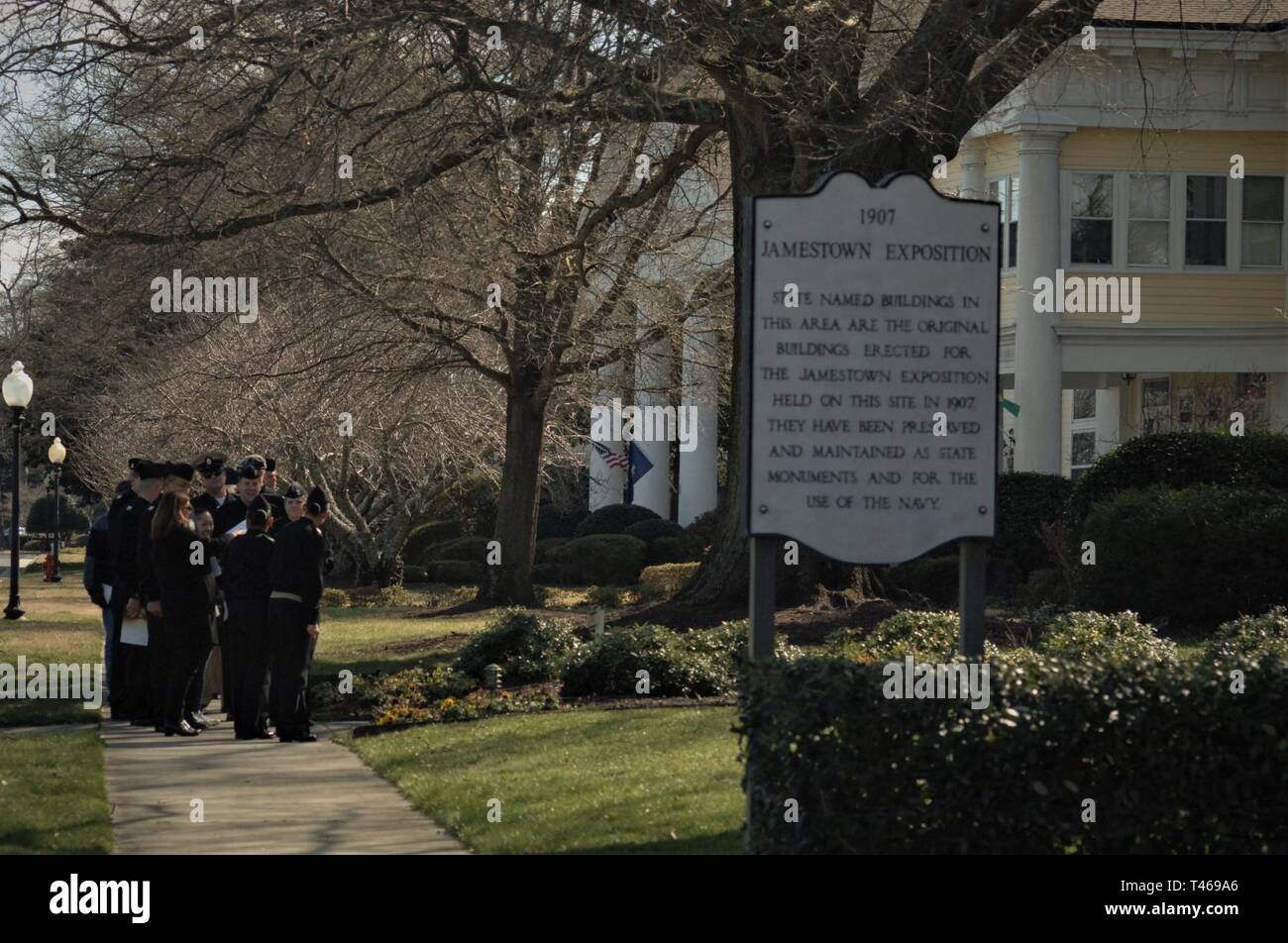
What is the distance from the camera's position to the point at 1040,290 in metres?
26.0

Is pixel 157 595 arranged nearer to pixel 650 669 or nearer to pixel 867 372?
pixel 650 669

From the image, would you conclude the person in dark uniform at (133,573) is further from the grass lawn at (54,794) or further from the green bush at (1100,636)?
the green bush at (1100,636)

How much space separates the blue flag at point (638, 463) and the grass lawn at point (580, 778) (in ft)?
92.4

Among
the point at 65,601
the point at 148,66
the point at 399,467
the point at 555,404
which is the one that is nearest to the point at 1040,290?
the point at 555,404

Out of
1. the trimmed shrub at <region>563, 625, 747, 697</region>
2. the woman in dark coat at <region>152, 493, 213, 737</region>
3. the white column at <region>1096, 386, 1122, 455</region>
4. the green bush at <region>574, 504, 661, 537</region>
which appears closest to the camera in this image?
the woman in dark coat at <region>152, 493, 213, 737</region>

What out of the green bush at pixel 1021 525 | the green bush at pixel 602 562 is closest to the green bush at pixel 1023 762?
the green bush at pixel 1021 525

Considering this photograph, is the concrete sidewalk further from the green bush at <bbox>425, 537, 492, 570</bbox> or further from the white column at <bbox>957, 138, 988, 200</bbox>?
the green bush at <bbox>425, 537, 492, 570</bbox>

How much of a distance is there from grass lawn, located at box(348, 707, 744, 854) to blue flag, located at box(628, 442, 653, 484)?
28.2 meters

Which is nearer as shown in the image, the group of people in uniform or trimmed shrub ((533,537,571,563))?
the group of people in uniform

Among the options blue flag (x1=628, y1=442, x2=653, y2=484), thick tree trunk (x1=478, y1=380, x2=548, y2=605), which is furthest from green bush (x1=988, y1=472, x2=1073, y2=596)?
blue flag (x1=628, y1=442, x2=653, y2=484)

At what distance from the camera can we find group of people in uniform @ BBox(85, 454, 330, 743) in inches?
469

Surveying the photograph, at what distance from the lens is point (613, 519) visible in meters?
39.1

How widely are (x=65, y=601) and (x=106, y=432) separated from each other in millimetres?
5293

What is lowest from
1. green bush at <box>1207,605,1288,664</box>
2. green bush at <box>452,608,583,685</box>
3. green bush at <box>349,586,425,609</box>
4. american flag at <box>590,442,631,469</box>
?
green bush at <box>349,586,425,609</box>
